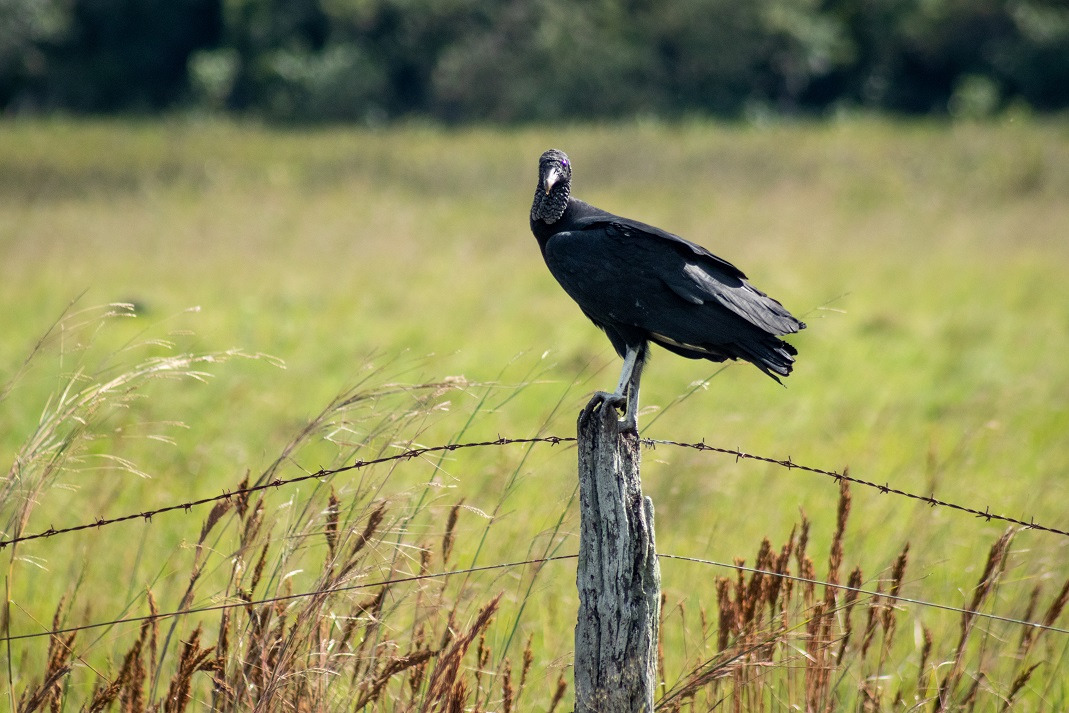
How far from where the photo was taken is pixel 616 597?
192cm

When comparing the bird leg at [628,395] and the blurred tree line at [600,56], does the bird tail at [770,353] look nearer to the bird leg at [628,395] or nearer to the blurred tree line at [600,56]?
the bird leg at [628,395]

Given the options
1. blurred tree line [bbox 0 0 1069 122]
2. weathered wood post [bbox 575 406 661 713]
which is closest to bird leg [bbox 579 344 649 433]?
weathered wood post [bbox 575 406 661 713]

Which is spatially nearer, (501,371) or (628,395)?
(628,395)

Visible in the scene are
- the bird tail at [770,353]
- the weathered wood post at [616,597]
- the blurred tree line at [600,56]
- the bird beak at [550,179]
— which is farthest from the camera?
the blurred tree line at [600,56]

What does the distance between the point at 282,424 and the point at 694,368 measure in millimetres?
3108

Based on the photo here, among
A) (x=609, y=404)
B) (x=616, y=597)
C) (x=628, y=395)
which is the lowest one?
(x=616, y=597)

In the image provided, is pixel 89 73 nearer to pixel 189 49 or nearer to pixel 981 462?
pixel 189 49

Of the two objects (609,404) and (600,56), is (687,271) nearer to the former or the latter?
(609,404)

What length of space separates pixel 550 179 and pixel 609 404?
775 mm

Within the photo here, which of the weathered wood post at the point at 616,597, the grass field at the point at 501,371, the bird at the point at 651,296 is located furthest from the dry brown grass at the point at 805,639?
the bird at the point at 651,296

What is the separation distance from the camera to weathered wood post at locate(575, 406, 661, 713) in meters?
1.92

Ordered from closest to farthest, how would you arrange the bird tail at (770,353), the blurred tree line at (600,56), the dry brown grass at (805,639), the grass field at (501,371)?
the dry brown grass at (805,639) → the bird tail at (770,353) → the grass field at (501,371) → the blurred tree line at (600,56)

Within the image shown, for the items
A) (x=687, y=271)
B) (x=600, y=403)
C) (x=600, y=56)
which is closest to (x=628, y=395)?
(x=600, y=403)

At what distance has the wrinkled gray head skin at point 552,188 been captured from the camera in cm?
272
